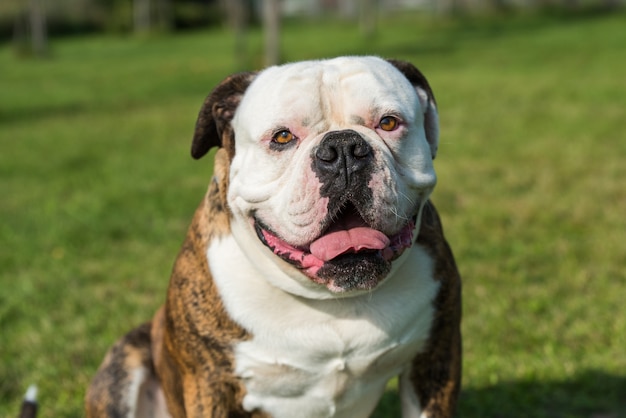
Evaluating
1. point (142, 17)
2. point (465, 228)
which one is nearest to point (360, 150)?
point (465, 228)

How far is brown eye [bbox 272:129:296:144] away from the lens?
277cm

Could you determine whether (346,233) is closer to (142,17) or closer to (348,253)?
(348,253)

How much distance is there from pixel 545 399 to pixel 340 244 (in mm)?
1975

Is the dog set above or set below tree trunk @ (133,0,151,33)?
above

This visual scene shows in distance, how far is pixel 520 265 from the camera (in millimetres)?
5969

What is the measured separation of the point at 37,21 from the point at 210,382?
2835cm

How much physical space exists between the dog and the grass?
50.7 inches

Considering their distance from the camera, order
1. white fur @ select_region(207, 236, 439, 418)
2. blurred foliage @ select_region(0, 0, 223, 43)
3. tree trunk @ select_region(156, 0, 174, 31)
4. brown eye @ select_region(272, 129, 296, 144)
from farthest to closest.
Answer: blurred foliage @ select_region(0, 0, 223, 43)
tree trunk @ select_region(156, 0, 174, 31)
white fur @ select_region(207, 236, 439, 418)
brown eye @ select_region(272, 129, 296, 144)

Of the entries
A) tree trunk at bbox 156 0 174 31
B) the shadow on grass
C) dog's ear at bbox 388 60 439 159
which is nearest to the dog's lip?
dog's ear at bbox 388 60 439 159

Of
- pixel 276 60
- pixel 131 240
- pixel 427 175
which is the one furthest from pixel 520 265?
pixel 276 60

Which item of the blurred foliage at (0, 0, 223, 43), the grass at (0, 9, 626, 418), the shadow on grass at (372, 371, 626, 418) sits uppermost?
the shadow on grass at (372, 371, 626, 418)

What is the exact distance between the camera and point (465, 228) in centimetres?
676

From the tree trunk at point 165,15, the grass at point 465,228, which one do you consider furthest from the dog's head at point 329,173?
the tree trunk at point 165,15

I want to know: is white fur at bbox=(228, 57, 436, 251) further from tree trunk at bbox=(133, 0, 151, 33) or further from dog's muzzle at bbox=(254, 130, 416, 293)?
tree trunk at bbox=(133, 0, 151, 33)
